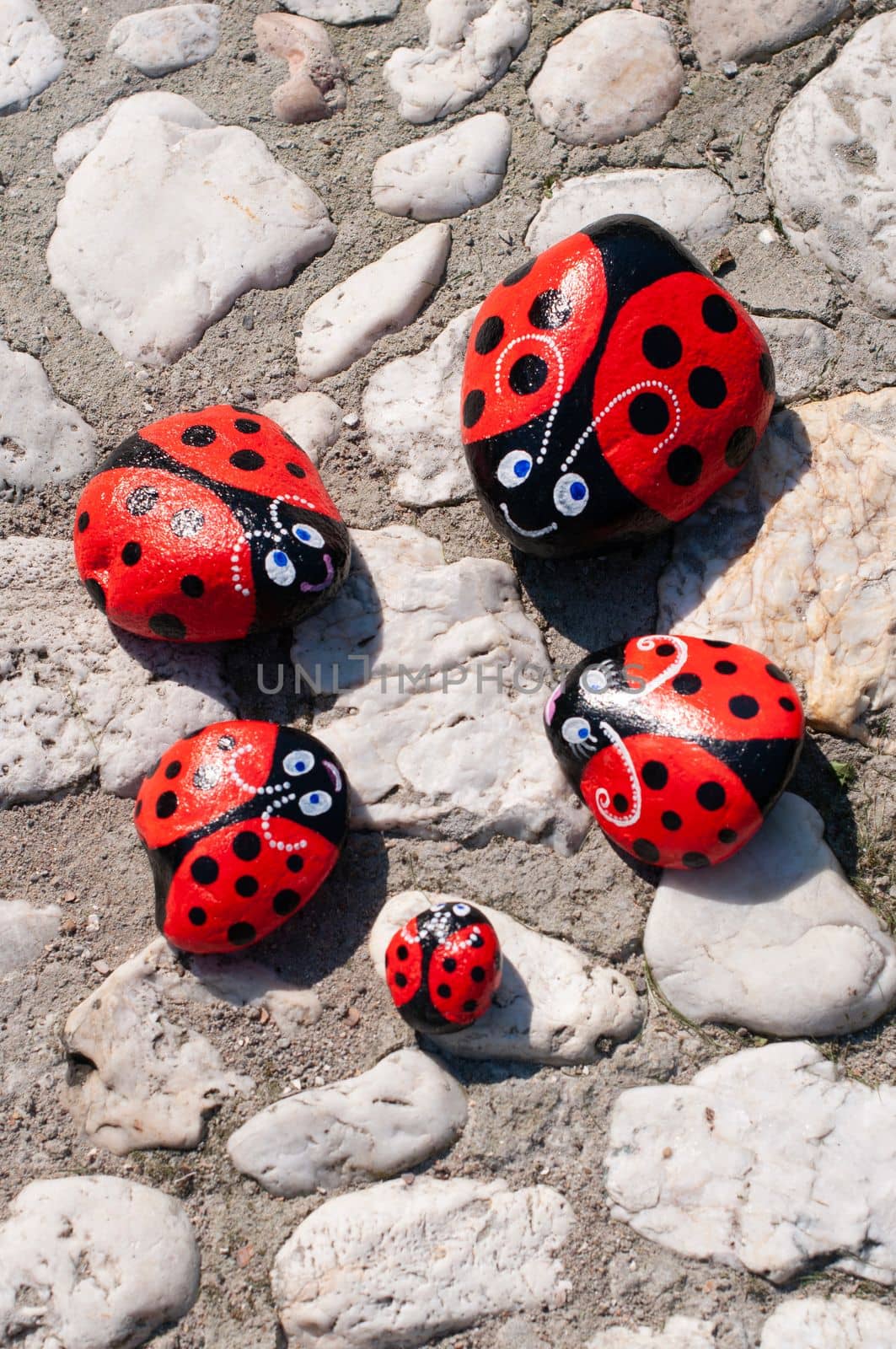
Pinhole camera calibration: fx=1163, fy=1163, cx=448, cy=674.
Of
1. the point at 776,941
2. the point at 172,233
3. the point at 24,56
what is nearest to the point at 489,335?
the point at 172,233

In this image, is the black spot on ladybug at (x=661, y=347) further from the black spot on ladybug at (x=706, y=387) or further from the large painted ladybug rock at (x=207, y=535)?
the large painted ladybug rock at (x=207, y=535)

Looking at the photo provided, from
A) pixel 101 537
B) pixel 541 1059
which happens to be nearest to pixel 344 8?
pixel 101 537

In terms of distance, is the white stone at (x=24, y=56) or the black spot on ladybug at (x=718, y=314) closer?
the black spot on ladybug at (x=718, y=314)

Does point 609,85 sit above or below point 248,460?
above

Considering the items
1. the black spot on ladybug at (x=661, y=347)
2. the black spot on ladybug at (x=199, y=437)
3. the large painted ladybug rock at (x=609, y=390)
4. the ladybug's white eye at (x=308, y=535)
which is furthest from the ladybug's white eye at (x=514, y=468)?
the black spot on ladybug at (x=199, y=437)

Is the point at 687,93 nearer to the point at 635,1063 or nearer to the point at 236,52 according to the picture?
the point at 236,52

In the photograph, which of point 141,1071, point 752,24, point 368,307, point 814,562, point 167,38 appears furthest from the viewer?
point 167,38

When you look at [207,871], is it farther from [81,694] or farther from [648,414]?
[648,414]
